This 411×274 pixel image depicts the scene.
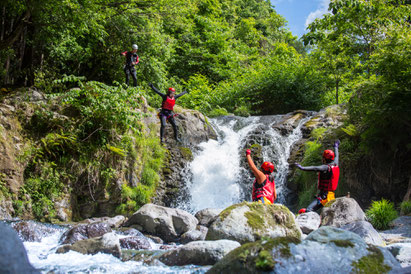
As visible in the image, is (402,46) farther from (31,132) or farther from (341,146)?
(31,132)

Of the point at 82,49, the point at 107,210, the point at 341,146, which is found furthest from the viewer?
the point at 82,49

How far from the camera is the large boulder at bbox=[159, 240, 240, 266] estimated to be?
15.9ft

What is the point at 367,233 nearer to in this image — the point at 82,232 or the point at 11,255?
the point at 11,255

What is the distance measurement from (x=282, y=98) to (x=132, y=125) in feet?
37.9

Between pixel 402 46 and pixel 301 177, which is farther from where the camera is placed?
pixel 301 177

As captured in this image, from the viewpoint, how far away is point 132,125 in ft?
35.3

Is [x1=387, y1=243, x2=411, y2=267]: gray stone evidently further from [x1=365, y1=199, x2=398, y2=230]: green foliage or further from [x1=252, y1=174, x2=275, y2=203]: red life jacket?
[x1=365, y1=199, x2=398, y2=230]: green foliage

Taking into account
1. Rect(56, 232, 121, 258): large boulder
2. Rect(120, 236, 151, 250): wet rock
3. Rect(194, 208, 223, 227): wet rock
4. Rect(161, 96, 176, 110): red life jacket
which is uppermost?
Rect(161, 96, 176, 110): red life jacket

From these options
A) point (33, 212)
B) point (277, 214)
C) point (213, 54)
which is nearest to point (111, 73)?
point (33, 212)

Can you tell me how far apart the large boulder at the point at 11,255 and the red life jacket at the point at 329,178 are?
6073 mm

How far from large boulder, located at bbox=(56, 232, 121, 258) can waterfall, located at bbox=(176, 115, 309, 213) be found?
585 cm

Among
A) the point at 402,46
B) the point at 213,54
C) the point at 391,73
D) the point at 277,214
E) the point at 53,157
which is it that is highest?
the point at 213,54

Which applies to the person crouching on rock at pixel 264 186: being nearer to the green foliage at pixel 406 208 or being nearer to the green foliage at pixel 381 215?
the green foliage at pixel 381 215

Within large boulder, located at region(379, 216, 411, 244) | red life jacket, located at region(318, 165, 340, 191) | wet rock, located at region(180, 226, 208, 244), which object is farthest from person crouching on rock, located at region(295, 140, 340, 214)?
wet rock, located at region(180, 226, 208, 244)
